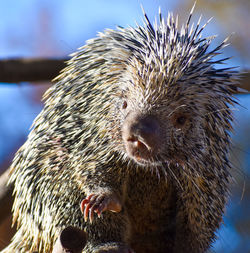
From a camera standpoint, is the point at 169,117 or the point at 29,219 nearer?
the point at 169,117

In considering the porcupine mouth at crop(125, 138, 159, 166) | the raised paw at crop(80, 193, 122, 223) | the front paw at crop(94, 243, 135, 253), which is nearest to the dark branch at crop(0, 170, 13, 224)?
the raised paw at crop(80, 193, 122, 223)

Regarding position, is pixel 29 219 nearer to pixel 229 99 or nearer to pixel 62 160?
pixel 62 160

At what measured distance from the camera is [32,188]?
234 centimetres

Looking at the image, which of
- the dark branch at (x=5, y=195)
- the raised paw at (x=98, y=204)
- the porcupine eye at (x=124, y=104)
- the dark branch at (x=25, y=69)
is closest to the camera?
the raised paw at (x=98, y=204)

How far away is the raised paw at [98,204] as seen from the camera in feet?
6.40

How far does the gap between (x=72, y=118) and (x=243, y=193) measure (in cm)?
97

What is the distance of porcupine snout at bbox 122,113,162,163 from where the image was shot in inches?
70.0

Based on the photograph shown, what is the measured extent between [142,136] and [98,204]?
16.4 inches

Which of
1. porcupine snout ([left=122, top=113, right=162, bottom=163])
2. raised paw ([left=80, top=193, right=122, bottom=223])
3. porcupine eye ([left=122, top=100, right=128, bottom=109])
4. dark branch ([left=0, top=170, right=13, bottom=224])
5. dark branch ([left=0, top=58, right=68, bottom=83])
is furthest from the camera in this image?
dark branch ([left=0, top=58, right=68, bottom=83])

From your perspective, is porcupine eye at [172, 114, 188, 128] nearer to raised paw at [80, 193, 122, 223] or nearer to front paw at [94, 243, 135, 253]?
raised paw at [80, 193, 122, 223]

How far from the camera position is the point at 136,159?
193cm

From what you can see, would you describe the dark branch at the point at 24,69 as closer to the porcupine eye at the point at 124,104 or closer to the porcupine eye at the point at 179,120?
the porcupine eye at the point at 124,104

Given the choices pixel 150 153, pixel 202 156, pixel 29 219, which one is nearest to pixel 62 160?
pixel 29 219

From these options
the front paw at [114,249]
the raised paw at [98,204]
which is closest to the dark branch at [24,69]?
the raised paw at [98,204]
